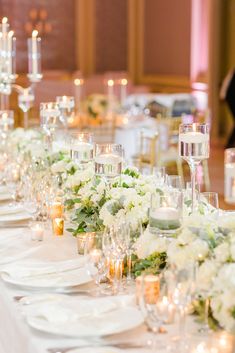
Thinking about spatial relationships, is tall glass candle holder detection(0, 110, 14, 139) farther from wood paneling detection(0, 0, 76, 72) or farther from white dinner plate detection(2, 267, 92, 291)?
wood paneling detection(0, 0, 76, 72)

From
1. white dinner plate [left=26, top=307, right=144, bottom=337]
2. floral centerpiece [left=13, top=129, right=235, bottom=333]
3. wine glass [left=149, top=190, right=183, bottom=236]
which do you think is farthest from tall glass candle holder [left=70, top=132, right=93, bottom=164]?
white dinner plate [left=26, top=307, right=144, bottom=337]

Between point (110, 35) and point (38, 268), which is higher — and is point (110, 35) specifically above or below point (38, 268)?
above

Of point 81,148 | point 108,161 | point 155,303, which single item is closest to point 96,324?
point 155,303

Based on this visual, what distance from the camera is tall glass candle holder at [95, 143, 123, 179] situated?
11.1ft

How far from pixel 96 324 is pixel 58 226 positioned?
44.4 inches

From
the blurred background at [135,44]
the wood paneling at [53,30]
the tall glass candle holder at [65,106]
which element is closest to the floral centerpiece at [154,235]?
the tall glass candle holder at [65,106]

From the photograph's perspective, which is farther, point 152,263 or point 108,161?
point 108,161

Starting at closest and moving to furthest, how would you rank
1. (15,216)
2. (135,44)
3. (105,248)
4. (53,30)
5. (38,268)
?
1. (105,248)
2. (38,268)
3. (15,216)
4. (53,30)
5. (135,44)


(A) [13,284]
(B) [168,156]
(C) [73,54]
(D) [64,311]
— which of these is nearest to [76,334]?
(D) [64,311]

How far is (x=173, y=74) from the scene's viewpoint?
12.6 metres

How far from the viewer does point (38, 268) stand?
9.17 ft

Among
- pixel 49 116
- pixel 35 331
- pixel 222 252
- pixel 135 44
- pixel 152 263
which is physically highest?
pixel 135 44

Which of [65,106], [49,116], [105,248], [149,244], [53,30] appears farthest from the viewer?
[53,30]

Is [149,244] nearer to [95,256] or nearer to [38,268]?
[95,256]
